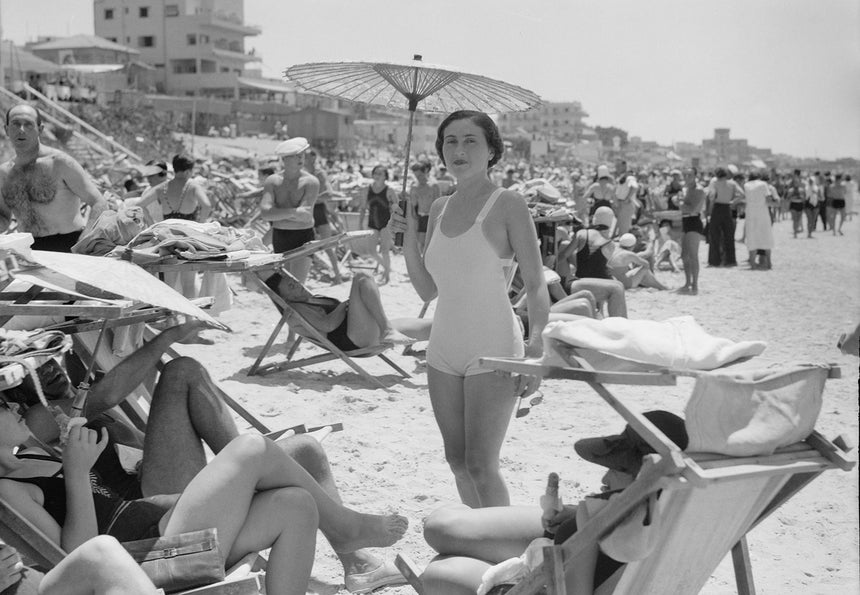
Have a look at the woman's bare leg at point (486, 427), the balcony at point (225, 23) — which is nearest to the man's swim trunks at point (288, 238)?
the woman's bare leg at point (486, 427)

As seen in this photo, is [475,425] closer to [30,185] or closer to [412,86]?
[412,86]

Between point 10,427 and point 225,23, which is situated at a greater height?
point 225,23

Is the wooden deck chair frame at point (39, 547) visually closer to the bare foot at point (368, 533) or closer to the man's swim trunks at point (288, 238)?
the bare foot at point (368, 533)

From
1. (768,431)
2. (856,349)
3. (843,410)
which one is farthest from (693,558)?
(843,410)

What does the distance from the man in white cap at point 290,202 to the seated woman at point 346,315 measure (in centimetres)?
143

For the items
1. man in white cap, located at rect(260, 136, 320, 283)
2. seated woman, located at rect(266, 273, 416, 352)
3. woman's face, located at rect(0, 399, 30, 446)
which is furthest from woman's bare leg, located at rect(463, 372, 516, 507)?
man in white cap, located at rect(260, 136, 320, 283)

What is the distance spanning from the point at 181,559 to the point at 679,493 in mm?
1290

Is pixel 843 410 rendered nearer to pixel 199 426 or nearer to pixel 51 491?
pixel 199 426

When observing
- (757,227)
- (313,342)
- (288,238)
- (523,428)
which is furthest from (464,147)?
(757,227)

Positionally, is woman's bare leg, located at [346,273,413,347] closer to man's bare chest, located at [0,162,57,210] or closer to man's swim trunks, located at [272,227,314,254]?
man's swim trunks, located at [272,227,314,254]

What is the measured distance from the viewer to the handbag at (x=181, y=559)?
94.3 inches

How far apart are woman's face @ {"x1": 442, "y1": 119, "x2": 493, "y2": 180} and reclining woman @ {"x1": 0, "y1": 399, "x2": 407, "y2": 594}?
114 centimetres

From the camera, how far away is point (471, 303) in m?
3.13

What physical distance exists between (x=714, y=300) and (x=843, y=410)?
5487 mm
